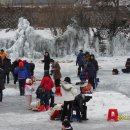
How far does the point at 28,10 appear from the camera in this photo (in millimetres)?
50250

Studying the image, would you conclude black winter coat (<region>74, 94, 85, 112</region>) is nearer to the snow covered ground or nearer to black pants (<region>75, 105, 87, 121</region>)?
black pants (<region>75, 105, 87, 121</region>)

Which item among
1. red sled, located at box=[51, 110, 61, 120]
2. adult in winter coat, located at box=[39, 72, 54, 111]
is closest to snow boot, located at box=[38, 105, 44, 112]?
adult in winter coat, located at box=[39, 72, 54, 111]

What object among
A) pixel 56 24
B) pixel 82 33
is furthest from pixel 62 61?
pixel 56 24

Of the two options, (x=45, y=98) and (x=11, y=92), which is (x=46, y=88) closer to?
(x=45, y=98)

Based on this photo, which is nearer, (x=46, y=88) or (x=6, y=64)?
(x=46, y=88)

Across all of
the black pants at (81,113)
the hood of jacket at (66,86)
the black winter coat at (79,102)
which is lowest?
the black pants at (81,113)

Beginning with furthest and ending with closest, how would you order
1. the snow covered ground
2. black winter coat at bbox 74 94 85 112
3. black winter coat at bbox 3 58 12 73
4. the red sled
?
black winter coat at bbox 3 58 12 73, the red sled, black winter coat at bbox 74 94 85 112, the snow covered ground

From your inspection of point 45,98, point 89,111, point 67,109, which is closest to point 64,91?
point 67,109

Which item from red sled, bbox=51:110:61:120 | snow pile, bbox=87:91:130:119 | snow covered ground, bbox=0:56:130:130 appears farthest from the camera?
snow pile, bbox=87:91:130:119

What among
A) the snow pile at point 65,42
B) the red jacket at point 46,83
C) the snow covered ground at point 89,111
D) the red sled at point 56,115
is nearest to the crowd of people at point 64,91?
the red jacket at point 46,83

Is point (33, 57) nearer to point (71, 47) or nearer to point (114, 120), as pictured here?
point (71, 47)

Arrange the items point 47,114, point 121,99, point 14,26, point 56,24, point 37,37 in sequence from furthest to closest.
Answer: point 14,26
point 56,24
point 37,37
point 121,99
point 47,114

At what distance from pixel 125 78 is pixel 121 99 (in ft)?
22.6

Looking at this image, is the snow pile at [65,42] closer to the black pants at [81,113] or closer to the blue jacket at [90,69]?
the blue jacket at [90,69]
